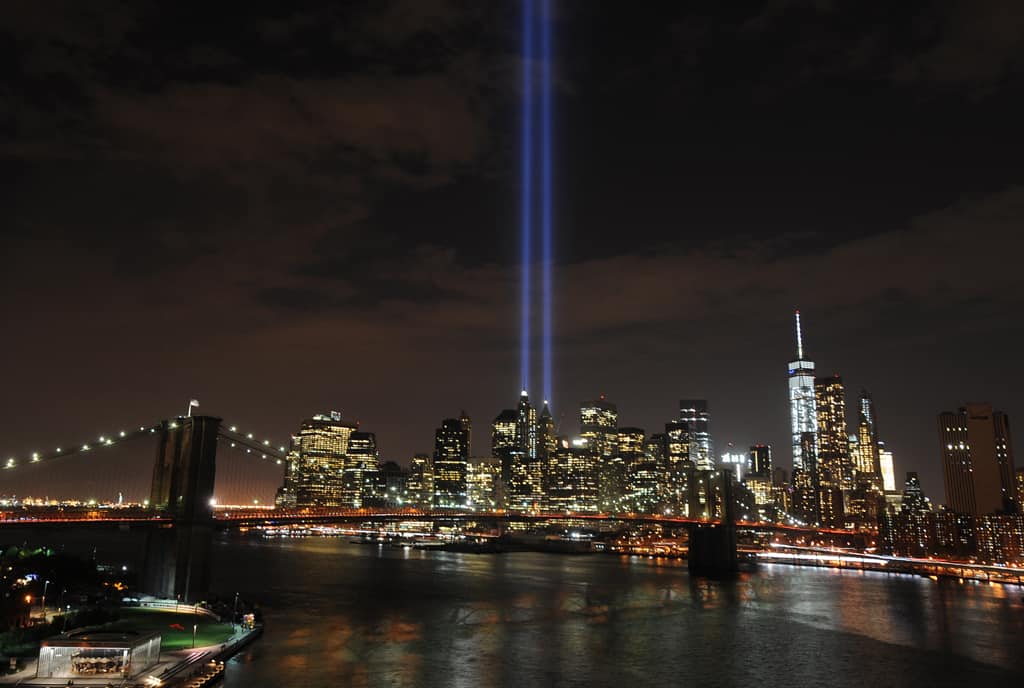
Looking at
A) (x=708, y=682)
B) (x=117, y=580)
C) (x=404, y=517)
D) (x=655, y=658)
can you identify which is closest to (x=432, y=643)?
(x=655, y=658)

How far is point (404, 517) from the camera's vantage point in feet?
359

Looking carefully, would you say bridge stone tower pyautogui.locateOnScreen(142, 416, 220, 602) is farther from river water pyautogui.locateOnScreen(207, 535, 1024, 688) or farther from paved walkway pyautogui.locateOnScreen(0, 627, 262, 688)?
paved walkway pyautogui.locateOnScreen(0, 627, 262, 688)

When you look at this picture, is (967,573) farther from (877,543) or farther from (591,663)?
(591,663)

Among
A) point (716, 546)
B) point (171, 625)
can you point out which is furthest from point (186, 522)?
point (716, 546)

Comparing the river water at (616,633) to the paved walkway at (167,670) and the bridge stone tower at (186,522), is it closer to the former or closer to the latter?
the paved walkway at (167,670)

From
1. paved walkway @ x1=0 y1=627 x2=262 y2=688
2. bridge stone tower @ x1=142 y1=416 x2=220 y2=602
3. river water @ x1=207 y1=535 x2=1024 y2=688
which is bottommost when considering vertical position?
river water @ x1=207 y1=535 x2=1024 y2=688

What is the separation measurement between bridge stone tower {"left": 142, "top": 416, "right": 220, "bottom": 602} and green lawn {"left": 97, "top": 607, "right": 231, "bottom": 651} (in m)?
4.91

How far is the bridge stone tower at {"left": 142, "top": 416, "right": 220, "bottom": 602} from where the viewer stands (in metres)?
55.5

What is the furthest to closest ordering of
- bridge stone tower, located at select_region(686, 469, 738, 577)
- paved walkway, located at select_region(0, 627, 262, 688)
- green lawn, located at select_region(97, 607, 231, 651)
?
bridge stone tower, located at select_region(686, 469, 738, 577)
green lawn, located at select_region(97, 607, 231, 651)
paved walkway, located at select_region(0, 627, 262, 688)

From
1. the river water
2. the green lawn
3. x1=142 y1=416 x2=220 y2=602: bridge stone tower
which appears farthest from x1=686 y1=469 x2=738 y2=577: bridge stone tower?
the green lawn

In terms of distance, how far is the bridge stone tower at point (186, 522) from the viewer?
2186 inches

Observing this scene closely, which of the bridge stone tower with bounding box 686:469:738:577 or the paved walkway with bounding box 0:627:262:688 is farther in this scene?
the bridge stone tower with bounding box 686:469:738:577

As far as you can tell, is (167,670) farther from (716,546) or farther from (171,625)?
(716,546)

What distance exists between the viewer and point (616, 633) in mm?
54219
